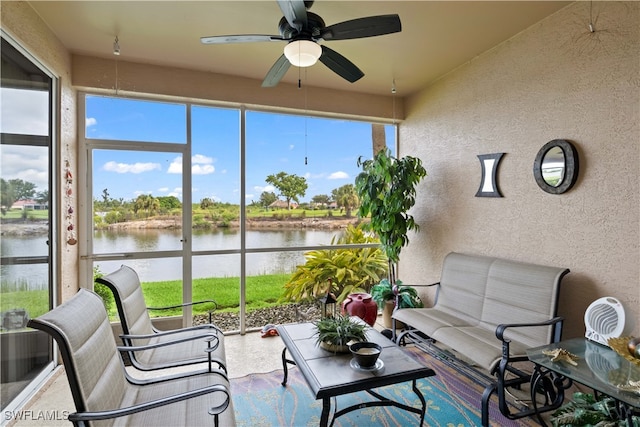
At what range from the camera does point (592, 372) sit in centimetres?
180

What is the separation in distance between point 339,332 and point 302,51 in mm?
1817

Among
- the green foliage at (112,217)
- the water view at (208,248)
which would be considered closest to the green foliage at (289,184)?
the water view at (208,248)

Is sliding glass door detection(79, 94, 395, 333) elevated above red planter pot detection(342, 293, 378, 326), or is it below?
above

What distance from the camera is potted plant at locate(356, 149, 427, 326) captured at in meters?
3.69

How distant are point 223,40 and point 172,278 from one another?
246 centimetres

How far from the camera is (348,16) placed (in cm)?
255

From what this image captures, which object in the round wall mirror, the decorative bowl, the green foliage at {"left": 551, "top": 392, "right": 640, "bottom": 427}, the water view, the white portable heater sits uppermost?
the round wall mirror

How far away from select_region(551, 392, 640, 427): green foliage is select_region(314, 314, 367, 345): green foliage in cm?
116

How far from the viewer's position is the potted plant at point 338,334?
7.05 ft

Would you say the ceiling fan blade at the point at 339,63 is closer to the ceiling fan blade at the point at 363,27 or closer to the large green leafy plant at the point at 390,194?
the ceiling fan blade at the point at 363,27

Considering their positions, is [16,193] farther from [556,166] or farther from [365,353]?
[556,166]

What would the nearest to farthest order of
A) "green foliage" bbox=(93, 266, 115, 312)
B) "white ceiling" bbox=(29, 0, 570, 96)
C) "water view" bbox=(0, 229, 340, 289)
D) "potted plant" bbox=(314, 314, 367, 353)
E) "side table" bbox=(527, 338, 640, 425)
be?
"side table" bbox=(527, 338, 640, 425) → "potted plant" bbox=(314, 314, 367, 353) → "white ceiling" bbox=(29, 0, 570, 96) → "green foliage" bbox=(93, 266, 115, 312) → "water view" bbox=(0, 229, 340, 289)

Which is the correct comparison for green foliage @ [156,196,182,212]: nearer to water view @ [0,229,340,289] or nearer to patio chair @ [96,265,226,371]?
water view @ [0,229,340,289]

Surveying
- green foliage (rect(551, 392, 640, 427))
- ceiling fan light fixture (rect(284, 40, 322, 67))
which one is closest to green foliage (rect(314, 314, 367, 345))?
green foliage (rect(551, 392, 640, 427))
